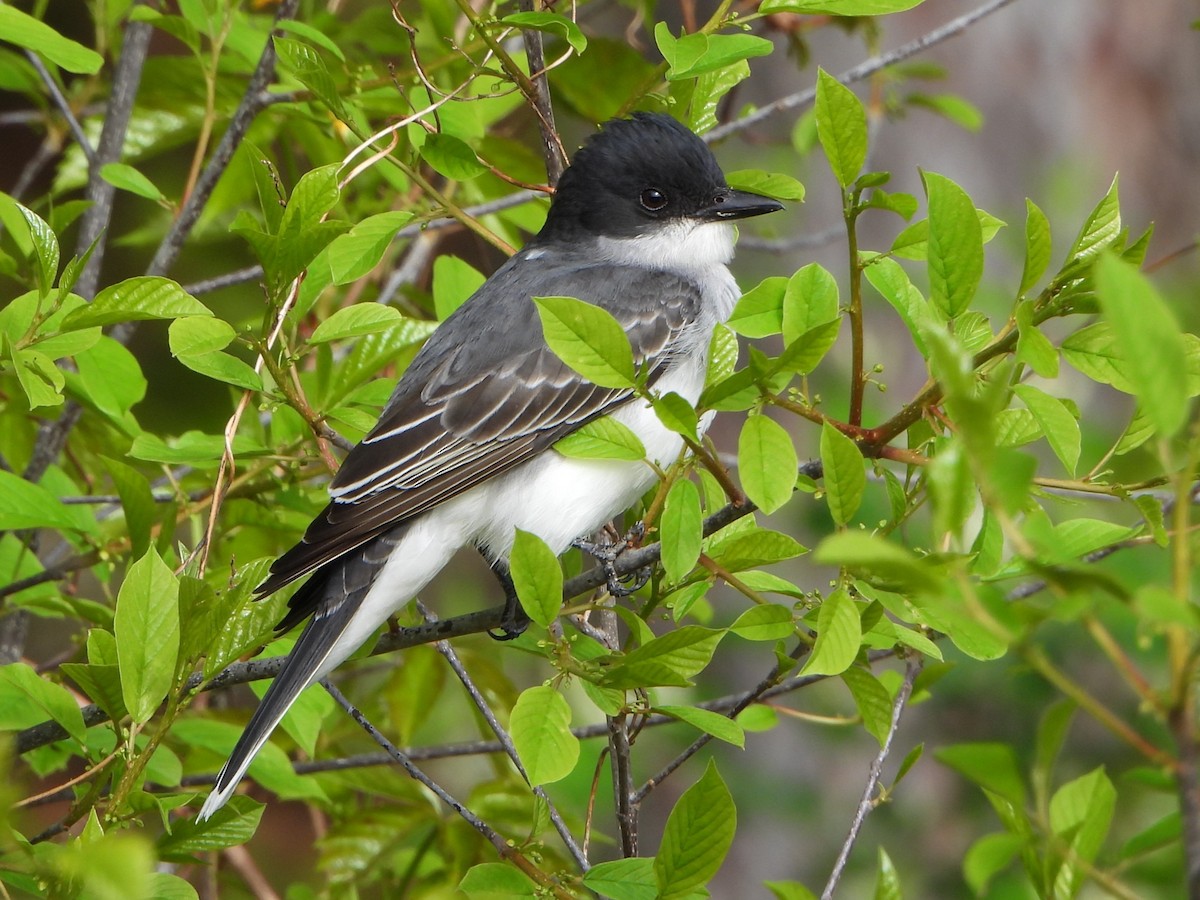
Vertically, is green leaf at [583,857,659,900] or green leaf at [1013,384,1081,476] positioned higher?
green leaf at [1013,384,1081,476]

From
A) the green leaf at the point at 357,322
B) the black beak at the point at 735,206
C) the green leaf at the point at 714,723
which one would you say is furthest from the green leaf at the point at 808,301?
the black beak at the point at 735,206

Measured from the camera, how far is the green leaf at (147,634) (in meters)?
1.49

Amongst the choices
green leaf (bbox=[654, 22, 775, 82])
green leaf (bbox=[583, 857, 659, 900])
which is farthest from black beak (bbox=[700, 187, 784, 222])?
green leaf (bbox=[583, 857, 659, 900])

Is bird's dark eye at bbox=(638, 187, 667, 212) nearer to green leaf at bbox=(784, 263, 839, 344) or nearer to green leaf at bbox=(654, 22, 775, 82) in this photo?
green leaf at bbox=(654, 22, 775, 82)

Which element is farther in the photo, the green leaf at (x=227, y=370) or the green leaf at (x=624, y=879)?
the green leaf at (x=227, y=370)

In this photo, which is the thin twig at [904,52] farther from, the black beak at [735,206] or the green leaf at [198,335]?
the green leaf at [198,335]

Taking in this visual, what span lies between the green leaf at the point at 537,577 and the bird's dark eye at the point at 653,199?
179 cm

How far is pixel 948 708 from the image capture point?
4984 mm

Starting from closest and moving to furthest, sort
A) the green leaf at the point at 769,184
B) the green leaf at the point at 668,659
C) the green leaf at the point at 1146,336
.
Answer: the green leaf at the point at 1146,336, the green leaf at the point at 668,659, the green leaf at the point at 769,184

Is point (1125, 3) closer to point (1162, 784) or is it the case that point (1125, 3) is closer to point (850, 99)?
point (850, 99)

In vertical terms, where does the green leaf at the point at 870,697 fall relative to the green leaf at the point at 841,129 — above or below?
below

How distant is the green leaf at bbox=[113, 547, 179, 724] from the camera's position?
1490 millimetres

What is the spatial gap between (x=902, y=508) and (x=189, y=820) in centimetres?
93

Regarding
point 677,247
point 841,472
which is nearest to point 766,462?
point 841,472
